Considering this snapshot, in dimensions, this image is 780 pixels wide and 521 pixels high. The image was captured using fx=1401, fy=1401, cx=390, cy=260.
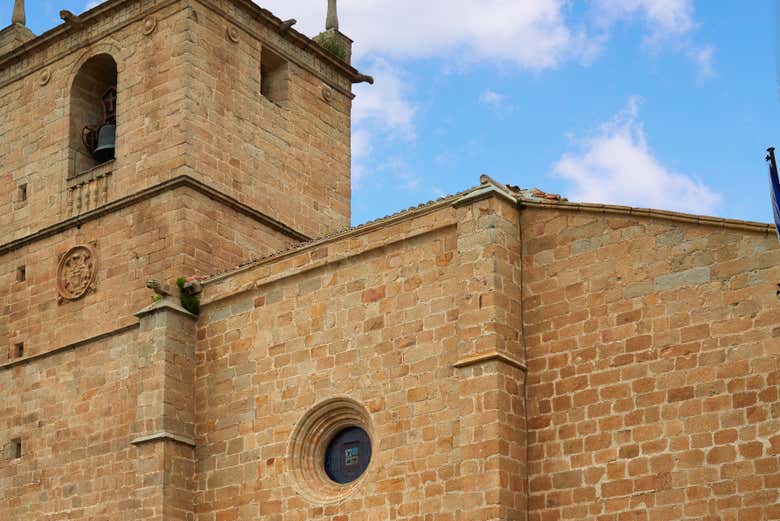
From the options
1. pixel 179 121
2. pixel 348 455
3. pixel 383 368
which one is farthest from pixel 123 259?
pixel 383 368

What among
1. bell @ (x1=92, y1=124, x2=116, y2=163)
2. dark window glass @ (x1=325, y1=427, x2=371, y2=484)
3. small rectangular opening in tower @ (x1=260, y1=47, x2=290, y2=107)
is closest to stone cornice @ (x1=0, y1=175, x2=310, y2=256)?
bell @ (x1=92, y1=124, x2=116, y2=163)

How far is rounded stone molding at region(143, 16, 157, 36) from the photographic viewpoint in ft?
78.5

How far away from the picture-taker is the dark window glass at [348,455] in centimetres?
1883

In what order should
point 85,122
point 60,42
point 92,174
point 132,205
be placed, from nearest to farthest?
point 132,205
point 92,174
point 85,122
point 60,42

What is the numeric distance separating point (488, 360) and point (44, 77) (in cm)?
1201

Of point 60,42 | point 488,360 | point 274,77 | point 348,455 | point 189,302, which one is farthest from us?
point 274,77

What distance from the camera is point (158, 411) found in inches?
800

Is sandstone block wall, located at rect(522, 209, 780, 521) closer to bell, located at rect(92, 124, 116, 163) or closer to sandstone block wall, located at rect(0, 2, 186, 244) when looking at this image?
sandstone block wall, located at rect(0, 2, 186, 244)

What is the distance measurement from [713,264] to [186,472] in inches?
329

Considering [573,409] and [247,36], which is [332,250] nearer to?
[573,409]

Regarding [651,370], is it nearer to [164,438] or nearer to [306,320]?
[306,320]

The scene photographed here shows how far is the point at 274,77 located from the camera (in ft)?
84.7

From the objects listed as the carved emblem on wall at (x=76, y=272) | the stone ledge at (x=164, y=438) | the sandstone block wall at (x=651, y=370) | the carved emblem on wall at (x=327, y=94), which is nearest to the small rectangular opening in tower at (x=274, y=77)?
the carved emblem on wall at (x=327, y=94)

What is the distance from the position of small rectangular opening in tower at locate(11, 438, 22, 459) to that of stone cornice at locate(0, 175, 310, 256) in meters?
3.50
